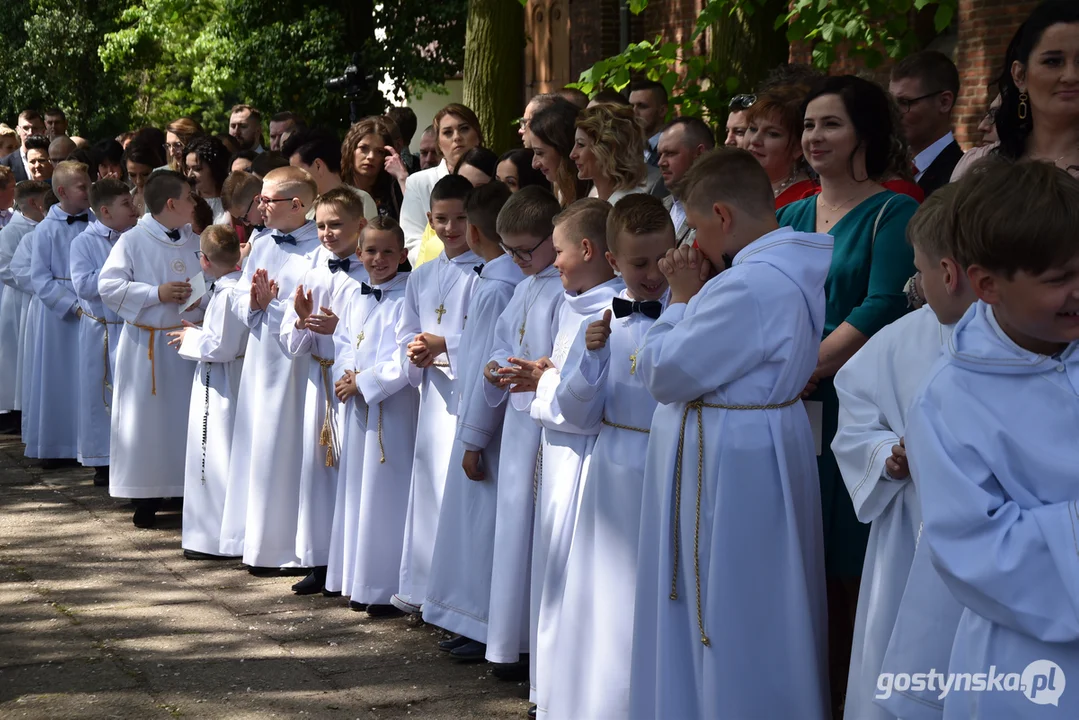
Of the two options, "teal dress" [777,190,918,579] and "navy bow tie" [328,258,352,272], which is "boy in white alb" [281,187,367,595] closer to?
"navy bow tie" [328,258,352,272]

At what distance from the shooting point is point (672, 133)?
5949 mm

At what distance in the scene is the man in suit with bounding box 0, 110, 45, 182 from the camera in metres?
15.3

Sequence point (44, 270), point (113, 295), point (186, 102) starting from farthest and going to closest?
1. point (186, 102)
2. point (44, 270)
3. point (113, 295)

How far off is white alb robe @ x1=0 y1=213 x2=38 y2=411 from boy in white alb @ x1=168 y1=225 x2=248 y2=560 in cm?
435

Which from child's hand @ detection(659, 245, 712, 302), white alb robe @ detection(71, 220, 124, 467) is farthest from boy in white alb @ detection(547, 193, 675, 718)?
white alb robe @ detection(71, 220, 124, 467)

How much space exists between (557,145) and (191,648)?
2.72 meters

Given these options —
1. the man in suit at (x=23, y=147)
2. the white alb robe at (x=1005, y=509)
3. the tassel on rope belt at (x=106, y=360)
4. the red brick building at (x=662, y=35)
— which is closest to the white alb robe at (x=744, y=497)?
the white alb robe at (x=1005, y=509)

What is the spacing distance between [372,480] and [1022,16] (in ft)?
26.7

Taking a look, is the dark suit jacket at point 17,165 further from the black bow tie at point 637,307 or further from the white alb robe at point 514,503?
the black bow tie at point 637,307

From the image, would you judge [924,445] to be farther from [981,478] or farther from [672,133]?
[672,133]

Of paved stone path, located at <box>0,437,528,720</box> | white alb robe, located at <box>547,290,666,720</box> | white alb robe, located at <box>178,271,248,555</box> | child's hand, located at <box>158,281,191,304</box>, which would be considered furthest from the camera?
child's hand, located at <box>158,281,191,304</box>

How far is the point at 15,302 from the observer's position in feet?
39.8

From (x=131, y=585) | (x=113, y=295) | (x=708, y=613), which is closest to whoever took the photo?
(x=708, y=613)

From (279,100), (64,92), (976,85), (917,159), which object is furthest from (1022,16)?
(64,92)
